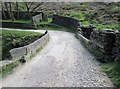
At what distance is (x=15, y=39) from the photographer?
116 feet

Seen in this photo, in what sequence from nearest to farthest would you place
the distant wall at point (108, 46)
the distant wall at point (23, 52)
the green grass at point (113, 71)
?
the green grass at point (113, 71) → the distant wall at point (108, 46) → the distant wall at point (23, 52)

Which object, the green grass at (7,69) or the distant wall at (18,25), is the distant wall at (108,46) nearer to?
the green grass at (7,69)

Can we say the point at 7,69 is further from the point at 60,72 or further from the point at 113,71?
the point at 113,71

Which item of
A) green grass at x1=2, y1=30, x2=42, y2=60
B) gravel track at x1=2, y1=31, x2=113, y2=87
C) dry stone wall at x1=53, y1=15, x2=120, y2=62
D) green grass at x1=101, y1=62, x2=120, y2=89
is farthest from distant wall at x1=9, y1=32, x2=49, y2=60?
green grass at x1=2, y1=30, x2=42, y2=60

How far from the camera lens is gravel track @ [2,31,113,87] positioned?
14180 millimetres

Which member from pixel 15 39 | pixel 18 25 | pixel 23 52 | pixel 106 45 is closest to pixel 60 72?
pixel 106 45

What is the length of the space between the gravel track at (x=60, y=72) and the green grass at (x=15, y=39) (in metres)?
12.2

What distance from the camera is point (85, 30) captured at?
30250 mm

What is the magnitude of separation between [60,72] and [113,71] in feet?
10.2

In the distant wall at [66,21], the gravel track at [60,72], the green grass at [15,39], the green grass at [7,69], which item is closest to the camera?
the gravel track at [60,72]

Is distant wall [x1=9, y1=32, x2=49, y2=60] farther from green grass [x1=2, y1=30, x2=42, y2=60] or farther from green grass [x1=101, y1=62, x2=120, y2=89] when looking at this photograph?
green grass [x1=2, y1=30, x2=42, y2=60]

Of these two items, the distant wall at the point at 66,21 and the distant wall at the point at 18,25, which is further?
the distant wall at the point at 18,25

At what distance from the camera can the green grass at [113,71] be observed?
13.8m

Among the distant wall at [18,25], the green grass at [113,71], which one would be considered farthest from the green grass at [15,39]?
the green grass at [113,71]
